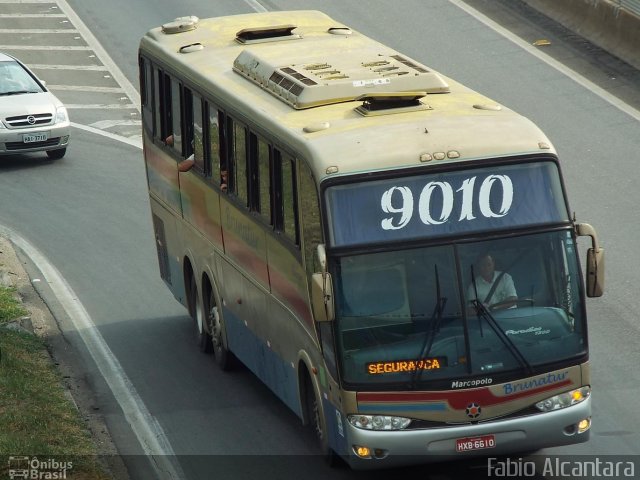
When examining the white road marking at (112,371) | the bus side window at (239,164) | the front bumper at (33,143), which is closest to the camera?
the white road marking at (112,371)

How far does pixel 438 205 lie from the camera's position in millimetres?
11258

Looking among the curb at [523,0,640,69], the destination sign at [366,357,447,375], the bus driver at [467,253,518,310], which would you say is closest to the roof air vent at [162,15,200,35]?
the bus driver at [467,253,518,310]

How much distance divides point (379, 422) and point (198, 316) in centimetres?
579

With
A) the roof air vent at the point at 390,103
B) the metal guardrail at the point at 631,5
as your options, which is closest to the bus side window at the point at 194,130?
the roof air vent at the point at 390,103

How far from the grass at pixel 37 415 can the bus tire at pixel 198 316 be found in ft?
5.55

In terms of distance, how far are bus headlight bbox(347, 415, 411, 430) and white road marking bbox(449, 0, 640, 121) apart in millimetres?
14747

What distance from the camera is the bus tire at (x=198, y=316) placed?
1642 centimetres

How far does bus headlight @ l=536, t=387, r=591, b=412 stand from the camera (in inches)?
446

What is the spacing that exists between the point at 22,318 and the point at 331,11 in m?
18.5

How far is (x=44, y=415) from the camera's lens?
45.4 feet

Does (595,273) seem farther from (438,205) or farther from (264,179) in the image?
(264,179)

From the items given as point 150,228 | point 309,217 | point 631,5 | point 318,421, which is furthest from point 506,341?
point 631,5

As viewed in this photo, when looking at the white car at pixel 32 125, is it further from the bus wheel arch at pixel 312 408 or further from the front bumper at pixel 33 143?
the bus wheel arch at pixel 312 408

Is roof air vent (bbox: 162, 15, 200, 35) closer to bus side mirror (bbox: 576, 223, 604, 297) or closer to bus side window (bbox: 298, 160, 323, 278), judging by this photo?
bus side window (bbox: 298, 160, 323, 278)
